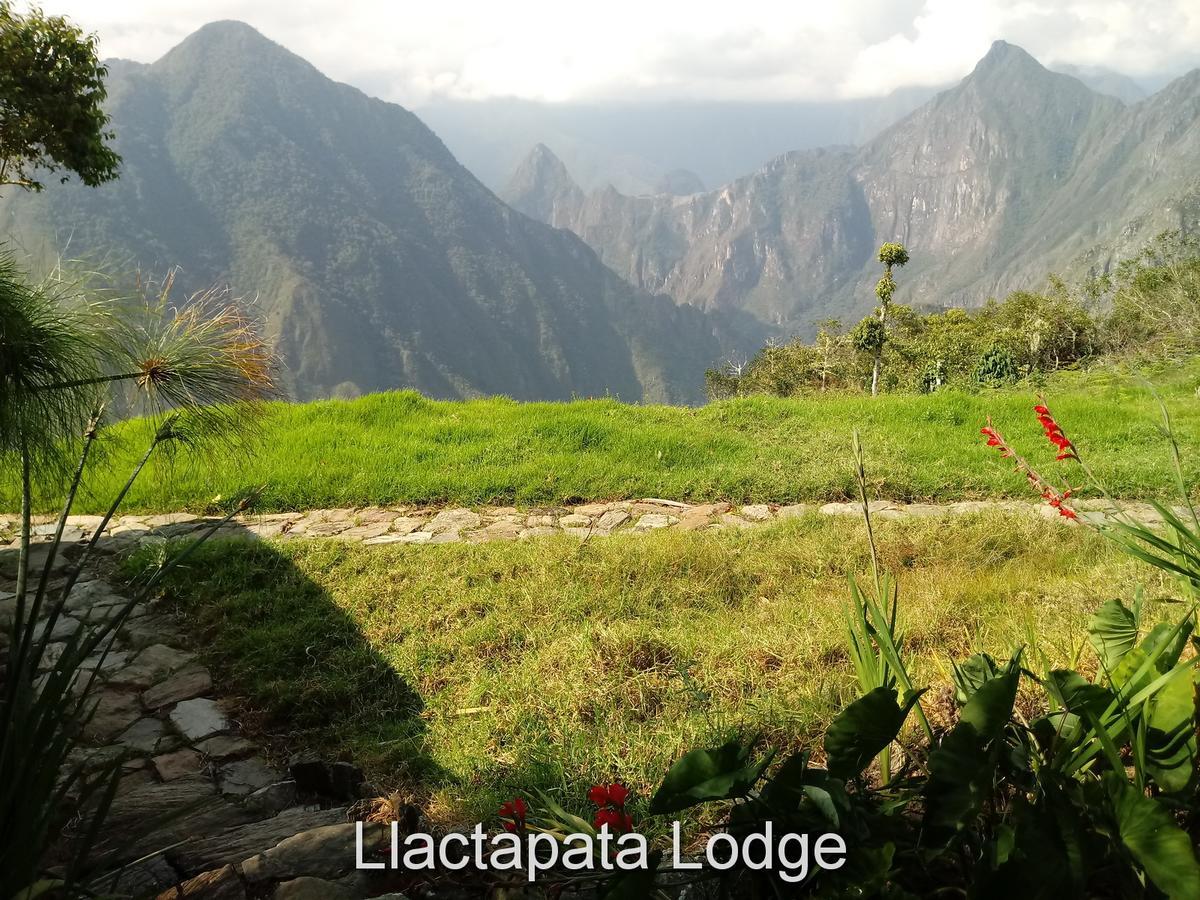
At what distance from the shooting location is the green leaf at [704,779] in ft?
3.74

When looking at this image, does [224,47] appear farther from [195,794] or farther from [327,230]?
[195,794]

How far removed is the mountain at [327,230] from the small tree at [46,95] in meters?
108

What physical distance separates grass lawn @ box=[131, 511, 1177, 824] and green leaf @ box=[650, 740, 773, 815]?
112cm

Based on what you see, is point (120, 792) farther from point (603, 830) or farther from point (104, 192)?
point (104, 192)

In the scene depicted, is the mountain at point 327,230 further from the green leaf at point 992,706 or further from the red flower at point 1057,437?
the green leaf at point 992,706

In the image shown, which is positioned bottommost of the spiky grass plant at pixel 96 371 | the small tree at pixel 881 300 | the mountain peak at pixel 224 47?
the spiky grass plant at pixel 96 371

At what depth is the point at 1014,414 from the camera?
7.52m

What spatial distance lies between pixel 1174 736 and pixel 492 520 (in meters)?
4.74

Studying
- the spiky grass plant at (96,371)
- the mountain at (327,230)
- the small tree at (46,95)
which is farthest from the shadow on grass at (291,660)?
the mountain at (327,230)

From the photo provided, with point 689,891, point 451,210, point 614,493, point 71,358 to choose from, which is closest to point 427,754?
point 689,891

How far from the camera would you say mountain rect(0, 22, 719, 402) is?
127062mm

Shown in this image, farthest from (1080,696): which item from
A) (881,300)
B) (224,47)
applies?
(224,47)

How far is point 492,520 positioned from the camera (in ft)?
18.6

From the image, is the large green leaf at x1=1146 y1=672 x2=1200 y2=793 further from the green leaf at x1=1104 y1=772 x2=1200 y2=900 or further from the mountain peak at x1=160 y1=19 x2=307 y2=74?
the mountain peak at x1=160 y1=19 x2=307 y2=74
